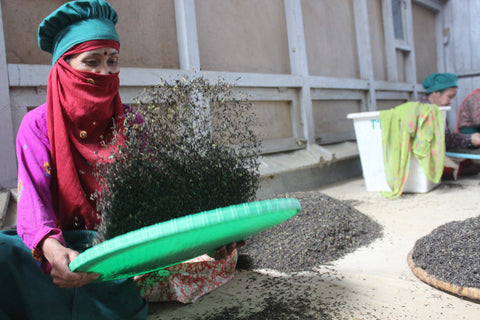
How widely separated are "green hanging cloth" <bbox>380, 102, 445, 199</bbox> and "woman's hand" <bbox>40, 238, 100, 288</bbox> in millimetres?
3015

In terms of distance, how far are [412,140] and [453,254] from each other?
6.56 feet

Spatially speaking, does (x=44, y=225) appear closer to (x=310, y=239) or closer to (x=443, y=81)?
(x=310, y=239)

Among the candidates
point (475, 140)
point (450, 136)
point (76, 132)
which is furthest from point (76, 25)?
point (475, 140)

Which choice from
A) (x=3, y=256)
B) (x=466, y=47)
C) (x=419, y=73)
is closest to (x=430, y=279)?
(x=3, y=256)

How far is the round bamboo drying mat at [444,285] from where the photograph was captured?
4.43 feet

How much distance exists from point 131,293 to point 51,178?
53 centimetres

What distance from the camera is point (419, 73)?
6.99 metres

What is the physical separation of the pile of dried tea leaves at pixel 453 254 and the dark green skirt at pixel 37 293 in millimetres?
1324

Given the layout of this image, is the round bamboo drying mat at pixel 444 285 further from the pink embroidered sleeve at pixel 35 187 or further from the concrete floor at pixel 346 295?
the pink embroidered sleeve at pixel 35 187

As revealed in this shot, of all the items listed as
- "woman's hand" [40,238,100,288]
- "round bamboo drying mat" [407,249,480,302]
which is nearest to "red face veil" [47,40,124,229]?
"woman's hand" [40,238,100,288]

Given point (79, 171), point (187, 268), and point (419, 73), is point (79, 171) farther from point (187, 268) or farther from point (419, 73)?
point (419, 73)

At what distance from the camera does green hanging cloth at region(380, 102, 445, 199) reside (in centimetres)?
329

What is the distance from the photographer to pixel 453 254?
61.7 inches

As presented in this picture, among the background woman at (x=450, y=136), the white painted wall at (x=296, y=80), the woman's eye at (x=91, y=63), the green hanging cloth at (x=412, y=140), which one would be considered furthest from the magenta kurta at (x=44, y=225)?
the background woman at (x=450, y=136)
